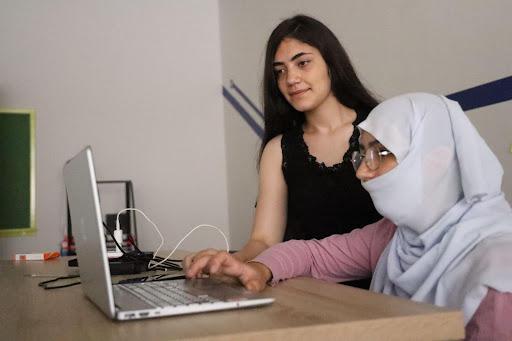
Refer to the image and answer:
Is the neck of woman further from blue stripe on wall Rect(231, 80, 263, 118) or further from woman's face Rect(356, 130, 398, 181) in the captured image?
blue stripe on wall Rect(231, 80, 263, 118)

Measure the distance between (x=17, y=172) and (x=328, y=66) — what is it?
2.98 meters

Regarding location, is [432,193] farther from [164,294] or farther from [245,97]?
[245,97]

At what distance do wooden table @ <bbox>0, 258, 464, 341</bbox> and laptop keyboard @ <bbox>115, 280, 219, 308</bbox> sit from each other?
0.06 meters

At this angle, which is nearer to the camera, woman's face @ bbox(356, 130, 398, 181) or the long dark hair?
woman's face @ bbox(356, 130, 398, 181)

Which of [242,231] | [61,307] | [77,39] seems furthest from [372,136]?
[77,39]

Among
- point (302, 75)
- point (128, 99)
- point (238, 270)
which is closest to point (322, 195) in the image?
point (302, 75)

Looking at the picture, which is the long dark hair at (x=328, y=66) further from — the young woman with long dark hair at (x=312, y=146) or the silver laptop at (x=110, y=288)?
the silver laptop at (x=110, y=288)

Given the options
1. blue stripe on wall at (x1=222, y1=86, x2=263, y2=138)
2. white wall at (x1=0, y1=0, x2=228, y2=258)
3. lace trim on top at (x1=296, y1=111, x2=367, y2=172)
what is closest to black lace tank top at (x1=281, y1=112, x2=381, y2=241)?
lace trim on top at (x1=296, y1=111, x2=367, y2=172)

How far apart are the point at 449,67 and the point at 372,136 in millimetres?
1414

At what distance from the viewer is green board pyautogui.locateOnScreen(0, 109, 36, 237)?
14.0 ft

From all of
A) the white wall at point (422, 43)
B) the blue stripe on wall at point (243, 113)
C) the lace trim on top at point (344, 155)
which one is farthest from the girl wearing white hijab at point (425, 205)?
the blue stripe on wall at point (243, 113)

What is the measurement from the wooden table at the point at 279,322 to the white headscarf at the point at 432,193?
0.28 m

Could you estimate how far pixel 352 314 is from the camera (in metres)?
0.81

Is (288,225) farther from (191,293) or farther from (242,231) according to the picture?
(242,231)
